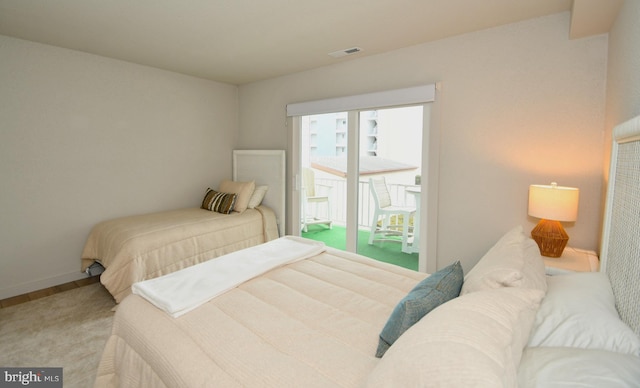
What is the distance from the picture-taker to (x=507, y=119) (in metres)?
2.56

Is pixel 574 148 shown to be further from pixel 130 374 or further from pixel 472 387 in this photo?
pixel 130 374

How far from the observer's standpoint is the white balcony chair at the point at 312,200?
4.18 m

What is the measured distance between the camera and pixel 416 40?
2861mm

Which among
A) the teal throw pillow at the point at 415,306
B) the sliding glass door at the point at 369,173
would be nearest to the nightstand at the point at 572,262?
the sliding glass door at the point at 369,173

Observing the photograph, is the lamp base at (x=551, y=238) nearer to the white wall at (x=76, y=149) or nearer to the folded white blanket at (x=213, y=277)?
the folded white blanket at (x=213, y=277)

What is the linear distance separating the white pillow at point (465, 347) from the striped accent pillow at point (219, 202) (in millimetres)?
3303

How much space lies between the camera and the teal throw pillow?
1135mm

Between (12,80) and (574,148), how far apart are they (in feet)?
15.8

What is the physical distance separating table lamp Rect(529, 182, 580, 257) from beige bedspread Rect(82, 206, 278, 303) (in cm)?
287

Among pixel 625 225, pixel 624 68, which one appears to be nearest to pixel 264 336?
pixel 625 225

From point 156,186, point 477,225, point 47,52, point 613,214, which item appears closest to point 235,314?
point 613,214

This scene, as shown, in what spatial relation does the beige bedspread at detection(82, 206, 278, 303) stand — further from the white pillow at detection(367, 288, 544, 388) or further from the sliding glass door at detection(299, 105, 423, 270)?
the white pillow at detection(367, 288, 544, 388)

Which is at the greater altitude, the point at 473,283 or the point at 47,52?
the point at 47,52

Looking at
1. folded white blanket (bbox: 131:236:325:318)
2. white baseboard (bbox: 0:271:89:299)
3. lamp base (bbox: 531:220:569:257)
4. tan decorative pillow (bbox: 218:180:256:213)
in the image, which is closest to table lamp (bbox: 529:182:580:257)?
lamp base (bbox: 531:220:569:257)
